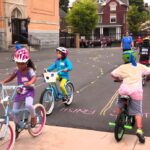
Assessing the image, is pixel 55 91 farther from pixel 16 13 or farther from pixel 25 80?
pixel 16 13

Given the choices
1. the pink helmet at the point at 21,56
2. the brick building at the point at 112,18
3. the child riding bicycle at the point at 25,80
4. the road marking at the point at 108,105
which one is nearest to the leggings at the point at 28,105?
the child riding bicycle at the point at 25,80

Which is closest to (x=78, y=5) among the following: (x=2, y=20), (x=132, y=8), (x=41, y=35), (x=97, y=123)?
(x=132, y=8)

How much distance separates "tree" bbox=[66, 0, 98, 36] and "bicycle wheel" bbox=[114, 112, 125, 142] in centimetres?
5515

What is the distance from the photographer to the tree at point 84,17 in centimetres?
6100

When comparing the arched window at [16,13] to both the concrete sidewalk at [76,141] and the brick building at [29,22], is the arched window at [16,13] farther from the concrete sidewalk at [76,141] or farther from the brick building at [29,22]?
the concrete sidewalk at [76,141]

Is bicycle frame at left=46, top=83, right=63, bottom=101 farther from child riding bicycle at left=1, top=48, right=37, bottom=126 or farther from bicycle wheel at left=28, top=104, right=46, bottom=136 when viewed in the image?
child riding bicycle at left=1, top=48, right=37, bottom=126

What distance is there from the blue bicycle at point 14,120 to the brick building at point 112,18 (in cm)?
7513

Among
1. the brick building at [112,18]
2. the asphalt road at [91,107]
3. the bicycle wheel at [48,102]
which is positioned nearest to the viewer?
the asphalt road at [91,107]

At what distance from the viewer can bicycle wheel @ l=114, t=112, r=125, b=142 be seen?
6.21 meters

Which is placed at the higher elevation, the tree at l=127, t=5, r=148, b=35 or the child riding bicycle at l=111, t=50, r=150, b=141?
the tree at l=127, t=5, r=148, b=35

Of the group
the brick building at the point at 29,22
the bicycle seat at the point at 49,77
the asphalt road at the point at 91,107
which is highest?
the brick building at the point at 29,22

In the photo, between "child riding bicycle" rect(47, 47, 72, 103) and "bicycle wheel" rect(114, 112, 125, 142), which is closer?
"bicycle wheel" rect(114, 112, 125, 142)

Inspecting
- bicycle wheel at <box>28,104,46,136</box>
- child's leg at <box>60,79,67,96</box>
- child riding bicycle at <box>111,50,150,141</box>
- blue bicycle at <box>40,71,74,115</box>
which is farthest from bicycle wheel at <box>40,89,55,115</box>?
child riding bicycle at <box>111,50,150,141</box>

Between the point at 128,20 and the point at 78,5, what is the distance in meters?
17.0
